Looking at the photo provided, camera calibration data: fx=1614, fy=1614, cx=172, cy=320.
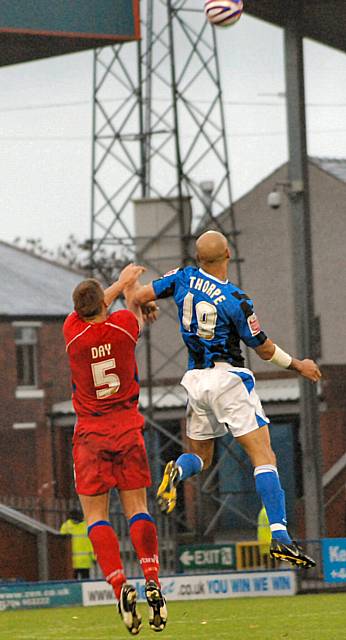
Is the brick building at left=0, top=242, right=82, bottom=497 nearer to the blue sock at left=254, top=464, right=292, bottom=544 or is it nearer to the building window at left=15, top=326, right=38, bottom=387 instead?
the building window at left=15, top=326, right=38, bottom=387

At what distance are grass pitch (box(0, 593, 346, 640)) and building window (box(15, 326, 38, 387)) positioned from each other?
3201cm

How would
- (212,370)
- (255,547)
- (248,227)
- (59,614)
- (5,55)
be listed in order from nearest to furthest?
1. (212,370)
2. (59,614)
3. (5,55)
4. (255,547)
5. (248,227)

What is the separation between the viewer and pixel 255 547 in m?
25.6

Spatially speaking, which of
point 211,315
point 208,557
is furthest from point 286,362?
point 208,557

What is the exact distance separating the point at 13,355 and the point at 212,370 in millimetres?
42177

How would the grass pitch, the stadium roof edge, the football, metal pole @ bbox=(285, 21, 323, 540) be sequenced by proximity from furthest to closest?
the stadium roof edge < metal pole @ bbox=(285, 21, 323, 540) < the football < the grass pitch

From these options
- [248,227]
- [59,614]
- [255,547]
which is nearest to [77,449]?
[59,614]

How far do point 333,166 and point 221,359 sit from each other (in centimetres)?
4045

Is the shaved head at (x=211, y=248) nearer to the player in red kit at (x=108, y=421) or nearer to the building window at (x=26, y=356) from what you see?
the player in red kit at (x=108, y=421)

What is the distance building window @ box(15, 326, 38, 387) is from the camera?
53.2 m

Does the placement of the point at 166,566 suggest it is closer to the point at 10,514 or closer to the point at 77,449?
the point at 10,514

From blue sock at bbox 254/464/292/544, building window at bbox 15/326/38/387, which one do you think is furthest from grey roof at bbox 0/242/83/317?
blue sock at bbox 254/464/292/544

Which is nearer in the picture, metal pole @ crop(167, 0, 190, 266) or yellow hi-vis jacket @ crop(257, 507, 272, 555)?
yellow hi-vis jacket @ crop(257, 507, 272, 555)

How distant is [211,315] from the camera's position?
10.7 metres
